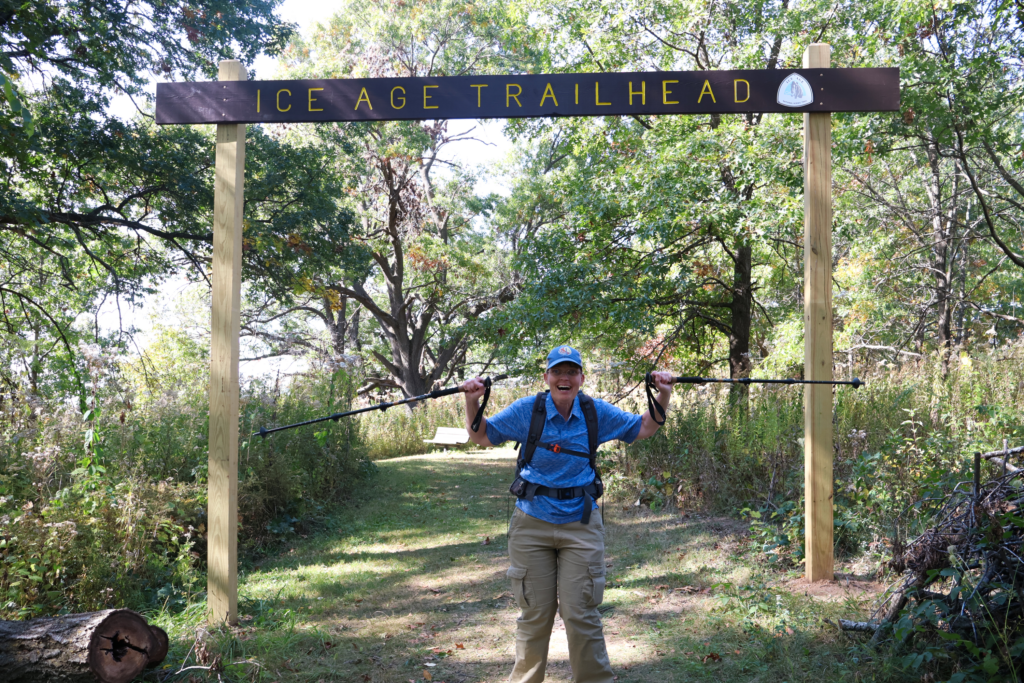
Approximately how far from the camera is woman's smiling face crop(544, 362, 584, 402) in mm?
4047

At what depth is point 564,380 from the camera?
4043 mm

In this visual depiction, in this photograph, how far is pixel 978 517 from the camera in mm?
4086

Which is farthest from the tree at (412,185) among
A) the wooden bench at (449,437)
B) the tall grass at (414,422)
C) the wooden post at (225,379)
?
the wooden post at (225,379)

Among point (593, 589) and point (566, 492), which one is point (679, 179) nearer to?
point (566, 492)

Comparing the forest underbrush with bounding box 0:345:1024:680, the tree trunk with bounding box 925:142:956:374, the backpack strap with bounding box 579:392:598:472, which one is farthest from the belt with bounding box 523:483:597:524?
the tree trunk with bounding box 925:142:956:374

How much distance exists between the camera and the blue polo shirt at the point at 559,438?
391 centimetres

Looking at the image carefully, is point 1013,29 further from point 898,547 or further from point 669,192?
point 898,547

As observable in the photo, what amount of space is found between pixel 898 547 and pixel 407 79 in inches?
195

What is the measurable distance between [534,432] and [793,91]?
Answer: 3.37 metres

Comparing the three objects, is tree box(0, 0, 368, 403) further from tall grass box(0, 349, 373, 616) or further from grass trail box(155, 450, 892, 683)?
grass trail box(155, 450, 892, 683)

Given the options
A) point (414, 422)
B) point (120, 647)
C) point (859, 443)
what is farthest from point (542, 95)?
point (414, 422)

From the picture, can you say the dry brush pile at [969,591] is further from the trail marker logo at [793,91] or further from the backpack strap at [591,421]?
the trail marker logo at [793,91]

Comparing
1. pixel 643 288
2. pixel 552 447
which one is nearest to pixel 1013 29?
pixel 643 288

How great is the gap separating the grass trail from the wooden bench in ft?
21.5
